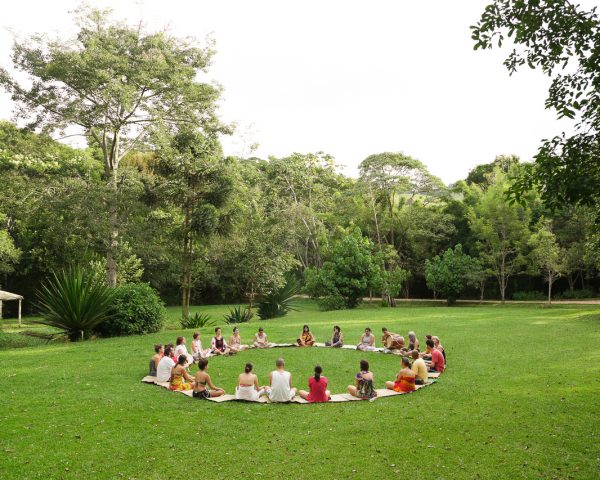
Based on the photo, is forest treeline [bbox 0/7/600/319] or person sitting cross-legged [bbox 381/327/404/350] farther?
forest treeline [bbox 0/7/600/319]

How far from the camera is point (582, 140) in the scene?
217 inches

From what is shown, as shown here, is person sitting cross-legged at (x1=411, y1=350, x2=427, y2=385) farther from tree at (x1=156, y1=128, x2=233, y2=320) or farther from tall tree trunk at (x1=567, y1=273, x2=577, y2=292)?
tall tree trunk at (x1=567, y1=273, x2=577, y2=292)

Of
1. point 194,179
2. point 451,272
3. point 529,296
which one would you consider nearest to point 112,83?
point 194,179

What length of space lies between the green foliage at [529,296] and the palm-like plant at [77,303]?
91.1 feet

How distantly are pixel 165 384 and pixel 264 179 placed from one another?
3248 centimetres

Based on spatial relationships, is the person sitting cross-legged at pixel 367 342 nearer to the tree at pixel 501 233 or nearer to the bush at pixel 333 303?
the bush at pixel 333 303

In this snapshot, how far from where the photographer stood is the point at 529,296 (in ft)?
110

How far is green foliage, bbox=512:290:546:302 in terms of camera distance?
3334 cm

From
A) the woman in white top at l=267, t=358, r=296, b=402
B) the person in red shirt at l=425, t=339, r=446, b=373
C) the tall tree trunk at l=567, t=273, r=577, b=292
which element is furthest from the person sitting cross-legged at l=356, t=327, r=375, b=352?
the tall tree trunk at l=567, t=273, r=577, b=292

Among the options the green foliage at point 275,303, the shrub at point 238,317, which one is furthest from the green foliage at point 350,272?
the shrub at point 238,317

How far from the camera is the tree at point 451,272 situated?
105ft

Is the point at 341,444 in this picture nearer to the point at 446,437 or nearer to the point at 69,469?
the point at 446,437

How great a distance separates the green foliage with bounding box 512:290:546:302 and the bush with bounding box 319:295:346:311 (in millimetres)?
12861

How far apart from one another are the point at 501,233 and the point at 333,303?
12.2 meters
